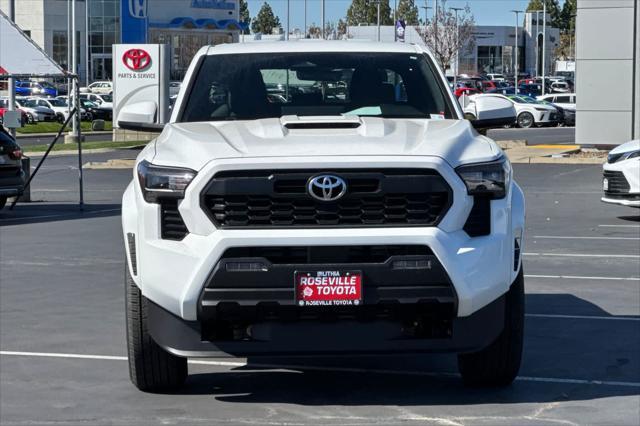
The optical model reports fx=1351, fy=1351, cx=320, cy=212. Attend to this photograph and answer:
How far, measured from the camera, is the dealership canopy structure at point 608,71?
116 ft

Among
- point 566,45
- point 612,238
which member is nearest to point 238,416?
point 612,238

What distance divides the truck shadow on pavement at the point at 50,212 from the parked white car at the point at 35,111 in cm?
4164

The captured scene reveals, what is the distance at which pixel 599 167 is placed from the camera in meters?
31.6

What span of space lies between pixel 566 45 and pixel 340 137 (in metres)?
141

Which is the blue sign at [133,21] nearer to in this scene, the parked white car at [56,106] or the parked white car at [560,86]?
the parked white car at [56,106]

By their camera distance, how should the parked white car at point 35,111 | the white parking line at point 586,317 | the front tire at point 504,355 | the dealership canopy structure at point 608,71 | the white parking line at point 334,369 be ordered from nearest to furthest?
A: the front tire at point 504,355, the white parking line at point 334,369, the white parking line at point 586,317, the dealership canopy structure at point 608,71, the parked white car at point 35,111

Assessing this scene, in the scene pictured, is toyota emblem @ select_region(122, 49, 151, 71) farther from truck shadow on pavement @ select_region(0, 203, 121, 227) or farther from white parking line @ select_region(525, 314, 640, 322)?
white parking line @ select_region(525, 314, 640, 322)

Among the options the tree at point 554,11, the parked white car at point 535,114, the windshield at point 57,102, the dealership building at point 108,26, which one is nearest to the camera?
the parked white car at point 535,114

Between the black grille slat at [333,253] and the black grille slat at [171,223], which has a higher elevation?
the black grille slat at [171,223]

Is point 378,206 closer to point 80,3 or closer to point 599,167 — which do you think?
point 599,167

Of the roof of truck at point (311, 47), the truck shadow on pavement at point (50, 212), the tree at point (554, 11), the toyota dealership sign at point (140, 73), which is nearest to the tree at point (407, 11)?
the tree at point (554, 11)

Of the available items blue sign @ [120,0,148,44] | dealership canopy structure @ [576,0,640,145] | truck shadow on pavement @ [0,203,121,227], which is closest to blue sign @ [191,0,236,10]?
blue sign @ [120,0,148,44]

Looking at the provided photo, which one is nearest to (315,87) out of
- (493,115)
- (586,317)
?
(493,115)

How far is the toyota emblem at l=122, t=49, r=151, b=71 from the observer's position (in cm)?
4209
